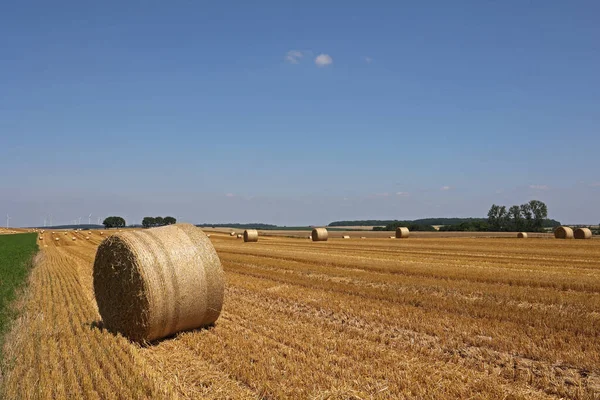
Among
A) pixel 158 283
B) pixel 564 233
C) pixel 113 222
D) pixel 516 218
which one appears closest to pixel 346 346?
pixel 158 283

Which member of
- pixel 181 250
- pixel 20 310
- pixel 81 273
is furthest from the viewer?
pixel 81 273

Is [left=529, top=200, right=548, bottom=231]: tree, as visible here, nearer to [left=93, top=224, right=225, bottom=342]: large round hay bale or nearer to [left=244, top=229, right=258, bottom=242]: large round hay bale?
[left=244, top=229, right=258, bottom=242]: large round hay bale

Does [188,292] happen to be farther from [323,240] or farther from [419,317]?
[323,240]

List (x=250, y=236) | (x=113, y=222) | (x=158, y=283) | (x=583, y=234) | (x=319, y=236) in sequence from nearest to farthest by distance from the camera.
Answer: (x=158, y=283), (x=583, y=234), (x=250, y=236), (x=319, y=236), (x=113, y=222)

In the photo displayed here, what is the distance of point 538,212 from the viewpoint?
298ft

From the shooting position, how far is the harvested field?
17.1 feet

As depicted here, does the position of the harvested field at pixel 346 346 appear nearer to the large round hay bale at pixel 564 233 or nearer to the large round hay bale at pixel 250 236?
the large round hay bale at pixel 250 236

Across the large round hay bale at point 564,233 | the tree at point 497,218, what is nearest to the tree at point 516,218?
the tree at point 497,218

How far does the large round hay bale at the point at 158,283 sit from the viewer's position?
762cm

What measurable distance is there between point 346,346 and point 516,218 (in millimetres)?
96064

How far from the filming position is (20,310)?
1043 cm

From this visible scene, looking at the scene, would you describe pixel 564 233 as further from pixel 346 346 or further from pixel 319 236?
pixel 346 346

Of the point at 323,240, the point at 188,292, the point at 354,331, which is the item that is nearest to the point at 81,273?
the point at 188,292

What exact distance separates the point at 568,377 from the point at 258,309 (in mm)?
5823
